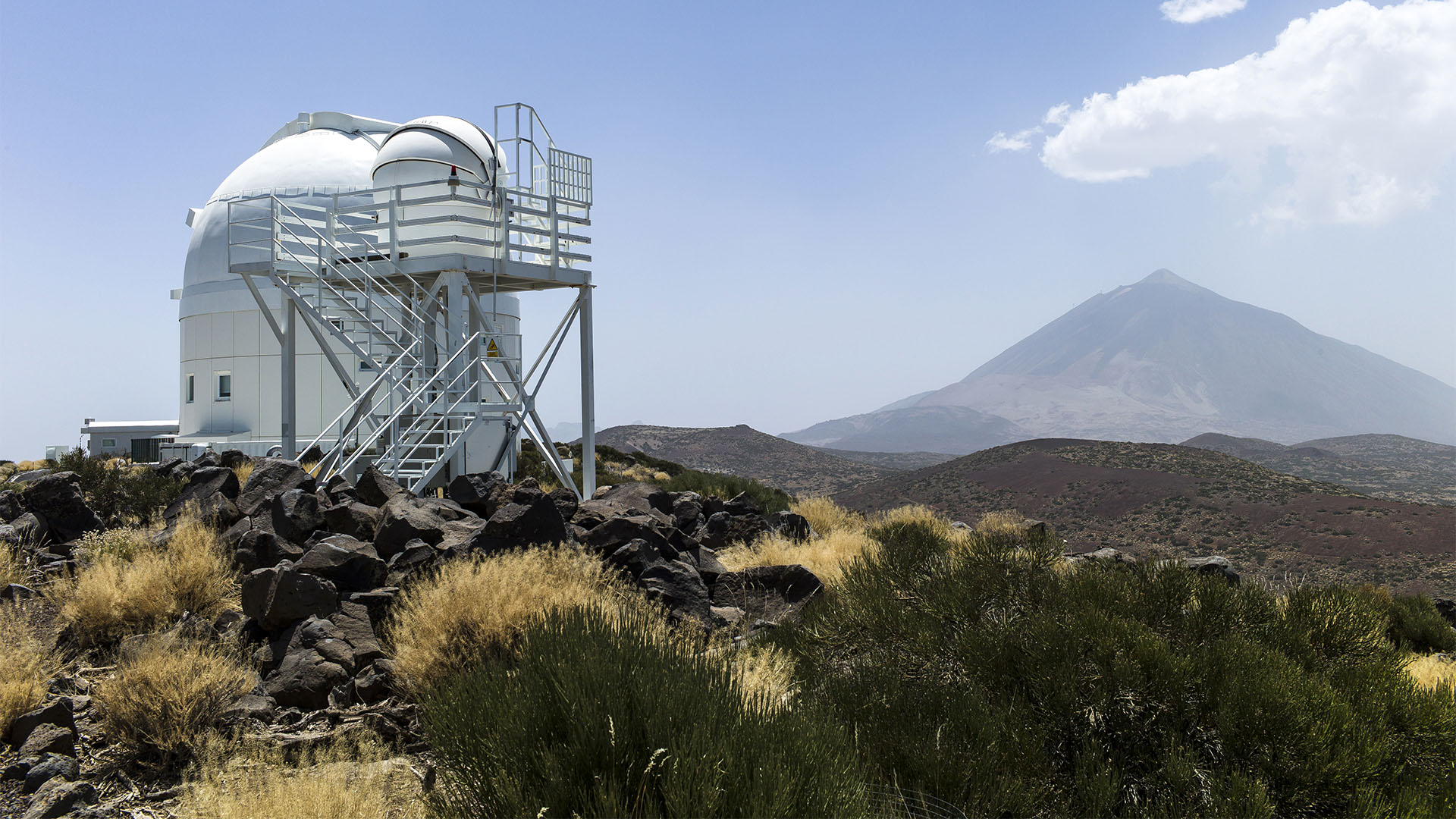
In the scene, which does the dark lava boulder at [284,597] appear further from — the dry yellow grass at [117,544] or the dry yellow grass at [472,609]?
the dry yellow grass at [117,544]

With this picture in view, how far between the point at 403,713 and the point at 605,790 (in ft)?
9.89

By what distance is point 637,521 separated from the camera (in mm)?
9180

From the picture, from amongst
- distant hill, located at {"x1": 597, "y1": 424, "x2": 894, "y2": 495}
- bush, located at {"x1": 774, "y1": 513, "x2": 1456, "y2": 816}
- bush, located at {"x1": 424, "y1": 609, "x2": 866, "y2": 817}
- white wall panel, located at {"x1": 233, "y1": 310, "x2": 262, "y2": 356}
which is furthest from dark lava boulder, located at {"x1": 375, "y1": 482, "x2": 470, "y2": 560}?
distant hill, located at {"x1": 597, "y1": 424, "x2": 894, "y2": 495}

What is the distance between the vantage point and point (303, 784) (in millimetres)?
4148

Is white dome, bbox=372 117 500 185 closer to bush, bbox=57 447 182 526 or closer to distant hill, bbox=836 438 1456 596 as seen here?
bush, bbox=57 447 182 526

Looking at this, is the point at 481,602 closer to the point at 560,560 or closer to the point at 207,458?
the point at 560,560

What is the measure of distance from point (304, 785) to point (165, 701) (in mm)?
1764

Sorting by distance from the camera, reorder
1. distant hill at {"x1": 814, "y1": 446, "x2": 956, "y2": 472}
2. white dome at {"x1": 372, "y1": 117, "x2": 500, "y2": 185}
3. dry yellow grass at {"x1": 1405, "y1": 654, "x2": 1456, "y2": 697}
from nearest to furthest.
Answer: dry yellow grass at {"x1": 1405, "y1": 654, "x2": 1456, "y2": 697} < white dome at {"x1": 372, "y1": 117, "x2": 500, "y2": 185} < distant hill at {"x1": 814, "y1": 446, "x2": 956, "y2": 472}

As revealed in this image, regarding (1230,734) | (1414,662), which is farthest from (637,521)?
(1414,662)

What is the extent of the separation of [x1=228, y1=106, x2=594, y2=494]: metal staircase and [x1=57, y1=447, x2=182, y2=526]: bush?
8.80ft

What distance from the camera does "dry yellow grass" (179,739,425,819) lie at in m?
3.99

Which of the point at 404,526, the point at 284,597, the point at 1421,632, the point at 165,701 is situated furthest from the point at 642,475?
the point at 165,701

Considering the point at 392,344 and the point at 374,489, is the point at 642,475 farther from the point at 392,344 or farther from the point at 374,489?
the point at 374,489

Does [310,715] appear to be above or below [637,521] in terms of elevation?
below
